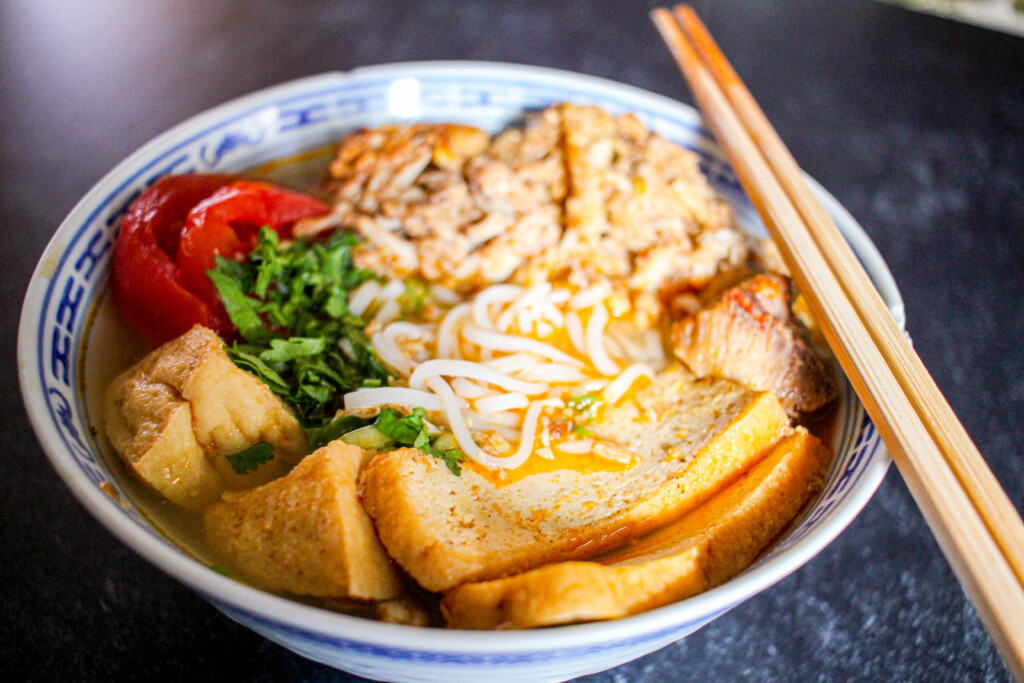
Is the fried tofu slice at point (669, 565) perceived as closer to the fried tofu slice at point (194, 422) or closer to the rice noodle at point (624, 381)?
the rice noodle at point (624, 381)

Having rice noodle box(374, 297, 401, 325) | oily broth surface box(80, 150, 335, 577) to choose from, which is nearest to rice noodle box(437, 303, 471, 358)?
rice noodle box(374, 297, 401, 325)

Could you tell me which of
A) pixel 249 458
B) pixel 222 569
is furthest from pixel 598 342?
pixel 222 569

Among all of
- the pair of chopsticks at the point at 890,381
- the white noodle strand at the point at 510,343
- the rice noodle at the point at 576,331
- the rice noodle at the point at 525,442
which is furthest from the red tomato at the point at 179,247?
the pair of chopsticks at the point at 890,381

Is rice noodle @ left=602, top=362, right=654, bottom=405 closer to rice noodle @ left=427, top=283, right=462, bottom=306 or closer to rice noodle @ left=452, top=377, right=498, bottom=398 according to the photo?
A: rice noodle @ left=452, top=377, right=498, bottom=398

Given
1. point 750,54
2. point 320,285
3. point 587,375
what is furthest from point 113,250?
point 750,54

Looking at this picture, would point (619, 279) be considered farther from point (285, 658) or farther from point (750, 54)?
point (750, 54)

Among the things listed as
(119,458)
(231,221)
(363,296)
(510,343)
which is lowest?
(510,343)

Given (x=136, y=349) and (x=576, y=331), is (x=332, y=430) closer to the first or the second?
(x=136, y=349)
